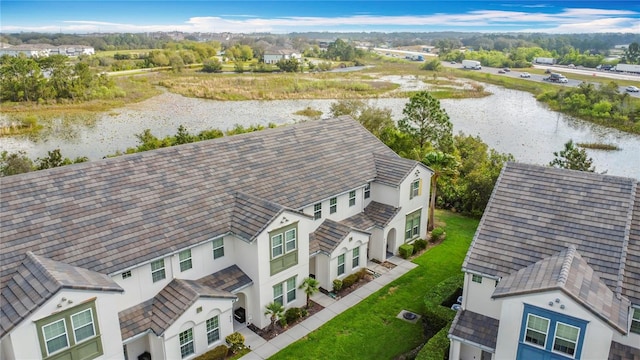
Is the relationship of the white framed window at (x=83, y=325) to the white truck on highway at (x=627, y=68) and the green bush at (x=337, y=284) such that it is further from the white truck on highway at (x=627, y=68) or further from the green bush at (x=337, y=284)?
the white truck on highway at (x=627, y=68)

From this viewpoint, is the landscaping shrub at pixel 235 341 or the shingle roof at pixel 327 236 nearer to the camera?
the landscaping shrub at pixel 235 341

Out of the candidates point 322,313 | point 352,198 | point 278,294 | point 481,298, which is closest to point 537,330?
point 481,298

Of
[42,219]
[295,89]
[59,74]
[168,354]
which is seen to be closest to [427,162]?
[168,354]

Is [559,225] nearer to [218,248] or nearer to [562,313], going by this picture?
[562,313]

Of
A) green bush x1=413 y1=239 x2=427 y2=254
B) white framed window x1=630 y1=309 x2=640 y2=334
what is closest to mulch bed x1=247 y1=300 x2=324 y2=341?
green bush x1=413 y1=239 x2=427 y2=254

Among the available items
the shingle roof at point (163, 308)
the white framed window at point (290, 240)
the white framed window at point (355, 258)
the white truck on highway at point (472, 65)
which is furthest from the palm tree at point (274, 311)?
the white truck on highway at point (472, 65)

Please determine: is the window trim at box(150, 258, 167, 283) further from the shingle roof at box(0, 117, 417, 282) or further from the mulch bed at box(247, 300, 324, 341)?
the mulch bed at box(247, 300, 324, 341)

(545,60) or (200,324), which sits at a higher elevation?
(545,60)
